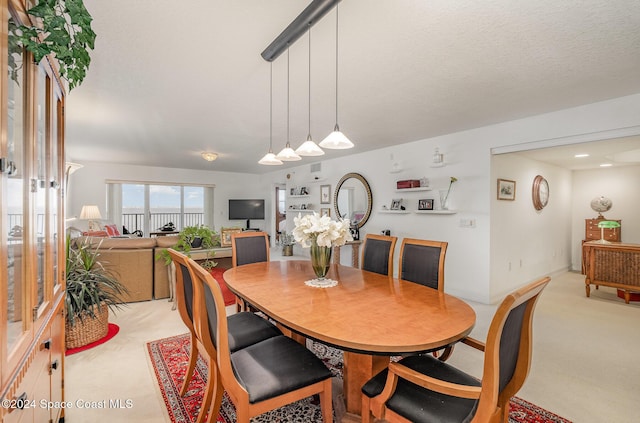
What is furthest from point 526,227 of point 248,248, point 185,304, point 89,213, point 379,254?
point 89,213

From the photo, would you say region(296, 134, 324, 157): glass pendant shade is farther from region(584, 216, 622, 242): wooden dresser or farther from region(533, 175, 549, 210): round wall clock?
region(584, 216, 622, 242): wooden dresser

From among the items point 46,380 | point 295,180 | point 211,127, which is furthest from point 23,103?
point 295,180

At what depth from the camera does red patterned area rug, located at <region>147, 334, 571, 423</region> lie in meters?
1.79

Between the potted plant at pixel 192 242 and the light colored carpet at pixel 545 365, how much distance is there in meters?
0.65

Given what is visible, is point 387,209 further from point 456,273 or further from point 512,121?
point 512,121

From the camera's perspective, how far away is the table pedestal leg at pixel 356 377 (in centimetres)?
151

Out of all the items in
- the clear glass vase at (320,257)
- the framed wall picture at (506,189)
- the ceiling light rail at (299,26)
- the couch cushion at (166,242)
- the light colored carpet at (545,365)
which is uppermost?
the ceiling light rail at (299,26)

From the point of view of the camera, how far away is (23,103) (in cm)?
101

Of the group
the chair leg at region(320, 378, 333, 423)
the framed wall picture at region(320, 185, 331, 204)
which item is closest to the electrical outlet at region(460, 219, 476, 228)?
the framed wall picture at region(320, 185, 331, 204)

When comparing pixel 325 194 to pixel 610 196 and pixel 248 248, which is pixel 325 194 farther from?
pixel 610 196

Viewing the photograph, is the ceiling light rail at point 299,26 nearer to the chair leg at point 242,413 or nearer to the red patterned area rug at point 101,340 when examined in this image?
the chair leg at point 242,413

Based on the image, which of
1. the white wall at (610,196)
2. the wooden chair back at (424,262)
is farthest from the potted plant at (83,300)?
the white wall at (610,196)

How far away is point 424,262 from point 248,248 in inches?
70.2

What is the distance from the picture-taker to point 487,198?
391cm
